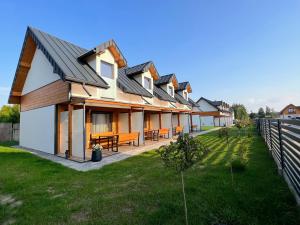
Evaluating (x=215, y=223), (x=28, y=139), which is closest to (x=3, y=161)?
(x=28, y=139)

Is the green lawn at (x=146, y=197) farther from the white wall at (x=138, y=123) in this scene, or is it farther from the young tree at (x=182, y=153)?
the white wall at (x=138, y=123)

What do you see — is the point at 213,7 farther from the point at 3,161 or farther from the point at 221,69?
the point at 3,161

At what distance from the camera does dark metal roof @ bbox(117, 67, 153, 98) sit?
13.6 meters

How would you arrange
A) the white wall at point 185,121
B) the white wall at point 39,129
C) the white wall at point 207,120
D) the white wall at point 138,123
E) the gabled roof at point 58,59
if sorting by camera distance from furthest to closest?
1. the white wall at point 207,120
2. the white wall at point 185,121
3. the white wall at point 138,123
4. the white wall at point 39,129
5. the gabled roof at point 58,59

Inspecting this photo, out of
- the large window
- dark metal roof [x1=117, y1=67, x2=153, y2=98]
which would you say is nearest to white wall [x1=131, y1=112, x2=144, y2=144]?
the large window

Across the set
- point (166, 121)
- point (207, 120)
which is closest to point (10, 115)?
point (166, 121)

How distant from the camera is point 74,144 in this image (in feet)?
29.3

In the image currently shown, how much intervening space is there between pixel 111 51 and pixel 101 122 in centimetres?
553

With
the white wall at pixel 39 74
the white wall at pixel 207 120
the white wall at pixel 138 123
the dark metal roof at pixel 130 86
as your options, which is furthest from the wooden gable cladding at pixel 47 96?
the white wall at pixel 207 120

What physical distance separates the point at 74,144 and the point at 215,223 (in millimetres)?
8096

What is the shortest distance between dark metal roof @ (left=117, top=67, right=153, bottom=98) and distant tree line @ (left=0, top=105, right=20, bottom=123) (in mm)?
15650

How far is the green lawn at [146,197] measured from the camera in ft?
10.1

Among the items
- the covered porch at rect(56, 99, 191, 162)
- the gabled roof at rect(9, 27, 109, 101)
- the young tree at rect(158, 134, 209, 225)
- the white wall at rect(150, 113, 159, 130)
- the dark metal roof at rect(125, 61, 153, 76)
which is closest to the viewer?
the young tree at rect(158, 134, 209, 225)

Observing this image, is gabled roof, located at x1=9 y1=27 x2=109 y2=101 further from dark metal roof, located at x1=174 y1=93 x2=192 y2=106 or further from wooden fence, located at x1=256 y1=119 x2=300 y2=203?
dark metal roof, located at x1=174 y1=93 x2=192 y2=106
